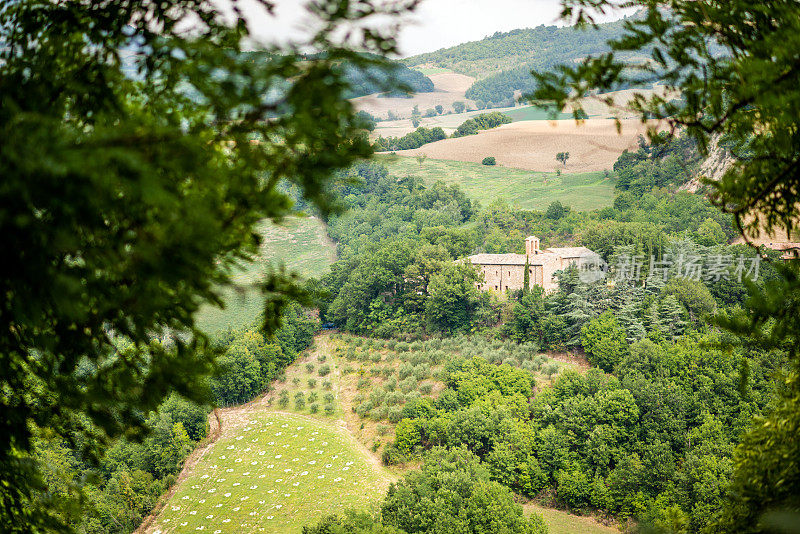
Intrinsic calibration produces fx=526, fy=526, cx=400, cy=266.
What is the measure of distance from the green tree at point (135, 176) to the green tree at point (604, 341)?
30.5 metres

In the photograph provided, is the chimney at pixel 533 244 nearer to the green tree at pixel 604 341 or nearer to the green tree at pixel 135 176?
the green tree at pixel 604 341

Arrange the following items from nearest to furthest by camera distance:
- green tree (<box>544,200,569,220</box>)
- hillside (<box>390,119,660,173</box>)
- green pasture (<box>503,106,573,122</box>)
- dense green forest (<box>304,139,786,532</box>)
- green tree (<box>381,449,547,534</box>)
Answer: green tree (<box>381,449,547,534</box>) → dense green forest (<box>304,139,786,532</box>) → green tree (<box>544,200,569,220</box>) → hillside (<box>390,119,660,173</box>) → green pasture (<box>503,106,573,122</box>)

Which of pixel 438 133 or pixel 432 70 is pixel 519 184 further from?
pixel 432 70

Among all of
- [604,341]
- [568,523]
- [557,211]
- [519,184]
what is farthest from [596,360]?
[519,184]

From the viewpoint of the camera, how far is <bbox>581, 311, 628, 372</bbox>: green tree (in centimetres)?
3016

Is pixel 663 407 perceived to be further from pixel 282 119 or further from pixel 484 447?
pixel 282 119

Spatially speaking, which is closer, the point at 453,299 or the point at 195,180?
the point at 195,180

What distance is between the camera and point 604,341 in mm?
30672

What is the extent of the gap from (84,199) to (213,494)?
87.1 ft

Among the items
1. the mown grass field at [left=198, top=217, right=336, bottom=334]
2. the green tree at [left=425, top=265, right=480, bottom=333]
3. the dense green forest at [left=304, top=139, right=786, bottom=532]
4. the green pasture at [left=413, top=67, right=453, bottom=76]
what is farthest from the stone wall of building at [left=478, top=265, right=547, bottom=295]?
the green pasture at [left=413, top=67, right=453, bottom=76]

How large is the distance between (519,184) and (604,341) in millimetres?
38570

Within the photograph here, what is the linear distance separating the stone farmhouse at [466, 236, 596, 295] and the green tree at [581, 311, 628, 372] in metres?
6.15

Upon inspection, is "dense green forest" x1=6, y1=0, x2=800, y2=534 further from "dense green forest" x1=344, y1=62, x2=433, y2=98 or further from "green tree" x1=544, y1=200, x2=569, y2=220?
"green tree" x1=544, y1=200, x2=569, y2=220

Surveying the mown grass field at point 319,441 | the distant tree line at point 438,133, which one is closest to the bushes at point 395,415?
the mown grass field at point 319,441
